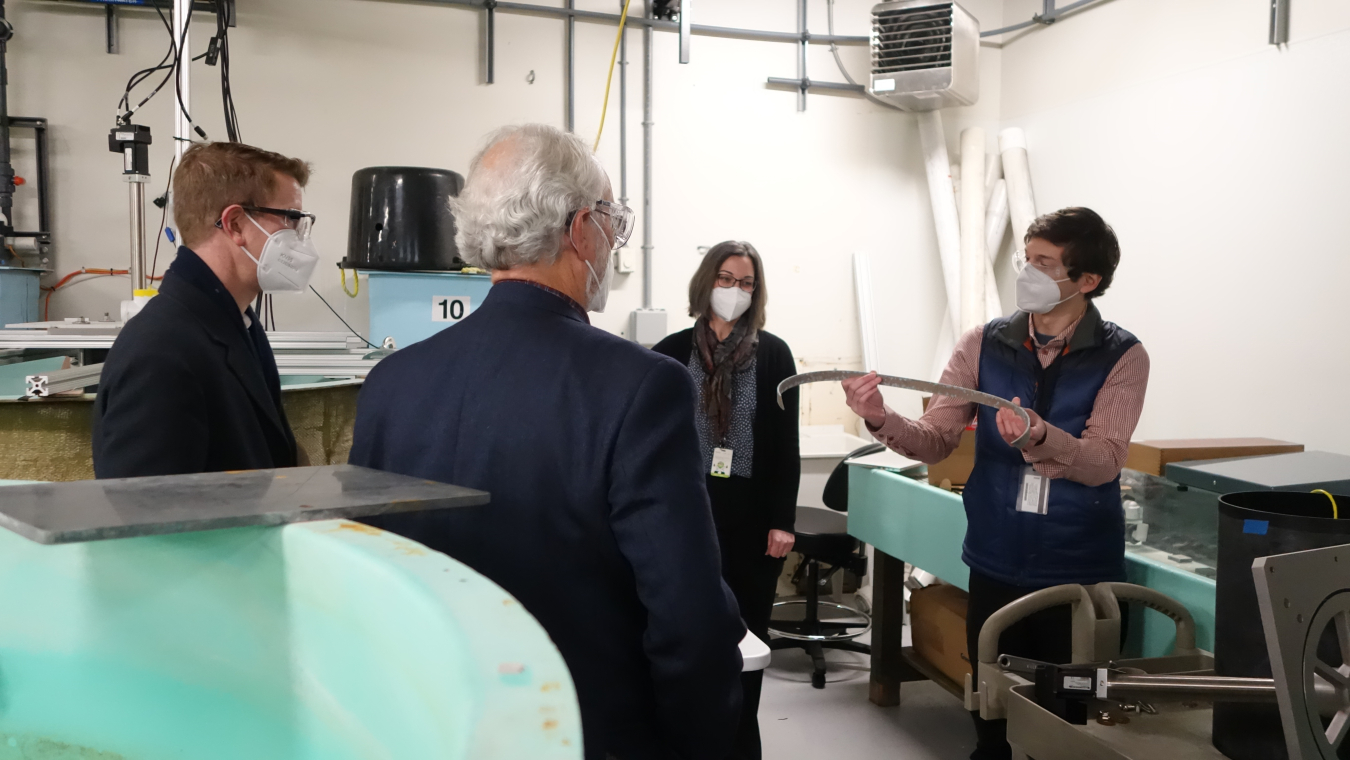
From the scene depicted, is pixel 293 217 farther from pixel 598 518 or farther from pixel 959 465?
pixel 959 465

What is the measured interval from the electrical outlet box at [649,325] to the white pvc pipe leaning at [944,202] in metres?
1.41

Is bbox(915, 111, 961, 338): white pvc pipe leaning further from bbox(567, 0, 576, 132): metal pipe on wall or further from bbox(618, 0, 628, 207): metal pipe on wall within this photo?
bbox(567, 0, 576, 132): metal pipe on wall

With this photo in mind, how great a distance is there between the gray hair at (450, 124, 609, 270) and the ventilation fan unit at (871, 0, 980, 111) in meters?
3.33

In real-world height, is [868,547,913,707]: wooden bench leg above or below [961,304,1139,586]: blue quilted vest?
below

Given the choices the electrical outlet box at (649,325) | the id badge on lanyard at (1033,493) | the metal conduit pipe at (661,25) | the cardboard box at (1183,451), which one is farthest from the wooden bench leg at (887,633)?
the metal conduit pipe at (661,25)

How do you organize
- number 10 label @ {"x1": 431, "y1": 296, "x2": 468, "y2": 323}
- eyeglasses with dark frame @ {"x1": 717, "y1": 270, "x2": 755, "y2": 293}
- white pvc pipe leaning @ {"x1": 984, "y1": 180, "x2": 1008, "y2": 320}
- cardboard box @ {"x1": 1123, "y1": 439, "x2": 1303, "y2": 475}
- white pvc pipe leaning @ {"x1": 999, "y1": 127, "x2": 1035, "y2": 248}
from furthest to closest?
white pvc pipe leaning @ {"x1": 984, "y1": 180, "x2": 1008, "y2": 320}
white pvc pipe leaning @ {"x1": 999, "y1": 127, "x2": 1035, "y2": 248}
number 10 label @ {"x1": 431, "y1": 296, "x2": 468, "y2": 323}
eyeglasses with dark frame @ {"x1": 717, "y1": 270, "x2": 755, "y2": 293}
cardboard box @ {"x1": 1123, "y1": 439, "x2": 1303, "y2": 475}

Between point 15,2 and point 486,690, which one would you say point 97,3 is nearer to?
point 15,2

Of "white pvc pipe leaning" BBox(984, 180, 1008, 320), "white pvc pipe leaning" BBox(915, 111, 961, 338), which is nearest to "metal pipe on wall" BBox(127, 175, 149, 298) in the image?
"white pvc pipe leaning" BBox(915, 111, 961, 338)

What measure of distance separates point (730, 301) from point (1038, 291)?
0.80 metres

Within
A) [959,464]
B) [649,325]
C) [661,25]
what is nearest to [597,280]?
[959,464]

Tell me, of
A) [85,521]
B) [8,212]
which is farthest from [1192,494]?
[8,212]

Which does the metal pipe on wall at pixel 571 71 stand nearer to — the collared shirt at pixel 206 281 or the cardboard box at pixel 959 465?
the cardboard box at pixel 959 465

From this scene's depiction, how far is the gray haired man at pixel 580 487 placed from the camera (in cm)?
88

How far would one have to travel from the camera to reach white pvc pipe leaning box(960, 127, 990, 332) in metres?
4.18
